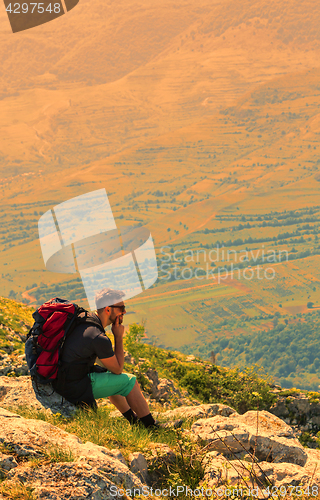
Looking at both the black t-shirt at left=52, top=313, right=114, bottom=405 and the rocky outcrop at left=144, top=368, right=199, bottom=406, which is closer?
the black t-shirt at left=52, top=313, right=114, bottom=405

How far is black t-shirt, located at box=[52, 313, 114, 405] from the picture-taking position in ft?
18.7

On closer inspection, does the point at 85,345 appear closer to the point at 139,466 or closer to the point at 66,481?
the point at 139,466

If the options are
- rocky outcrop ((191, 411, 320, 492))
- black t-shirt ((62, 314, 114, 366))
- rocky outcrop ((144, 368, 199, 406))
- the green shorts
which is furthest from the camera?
rocky outcrop ((144, 368, 199, 406))

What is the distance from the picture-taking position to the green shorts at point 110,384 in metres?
6.07

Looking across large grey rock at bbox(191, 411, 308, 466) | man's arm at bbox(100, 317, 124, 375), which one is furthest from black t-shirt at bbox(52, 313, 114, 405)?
large grey rock at bbox(191, 411, 308, 466)

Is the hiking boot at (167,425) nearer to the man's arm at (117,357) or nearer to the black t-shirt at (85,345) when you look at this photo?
the man's arm at (117,357)

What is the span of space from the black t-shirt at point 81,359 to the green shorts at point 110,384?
91 mm

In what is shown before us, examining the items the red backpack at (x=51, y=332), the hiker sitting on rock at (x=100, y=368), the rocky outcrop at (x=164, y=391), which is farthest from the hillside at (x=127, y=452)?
the rocky outcrop at (x=164, y=391)

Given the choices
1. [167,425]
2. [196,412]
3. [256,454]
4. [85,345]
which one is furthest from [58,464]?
[196,412]

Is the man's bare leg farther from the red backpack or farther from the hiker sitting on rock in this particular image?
the red backpack

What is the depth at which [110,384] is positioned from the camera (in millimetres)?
6070

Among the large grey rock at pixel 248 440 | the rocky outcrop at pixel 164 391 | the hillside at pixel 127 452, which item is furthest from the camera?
the rocky outcrop at pixel 164 391

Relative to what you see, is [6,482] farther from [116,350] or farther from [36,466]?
[116,350]

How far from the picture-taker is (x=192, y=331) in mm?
196000
